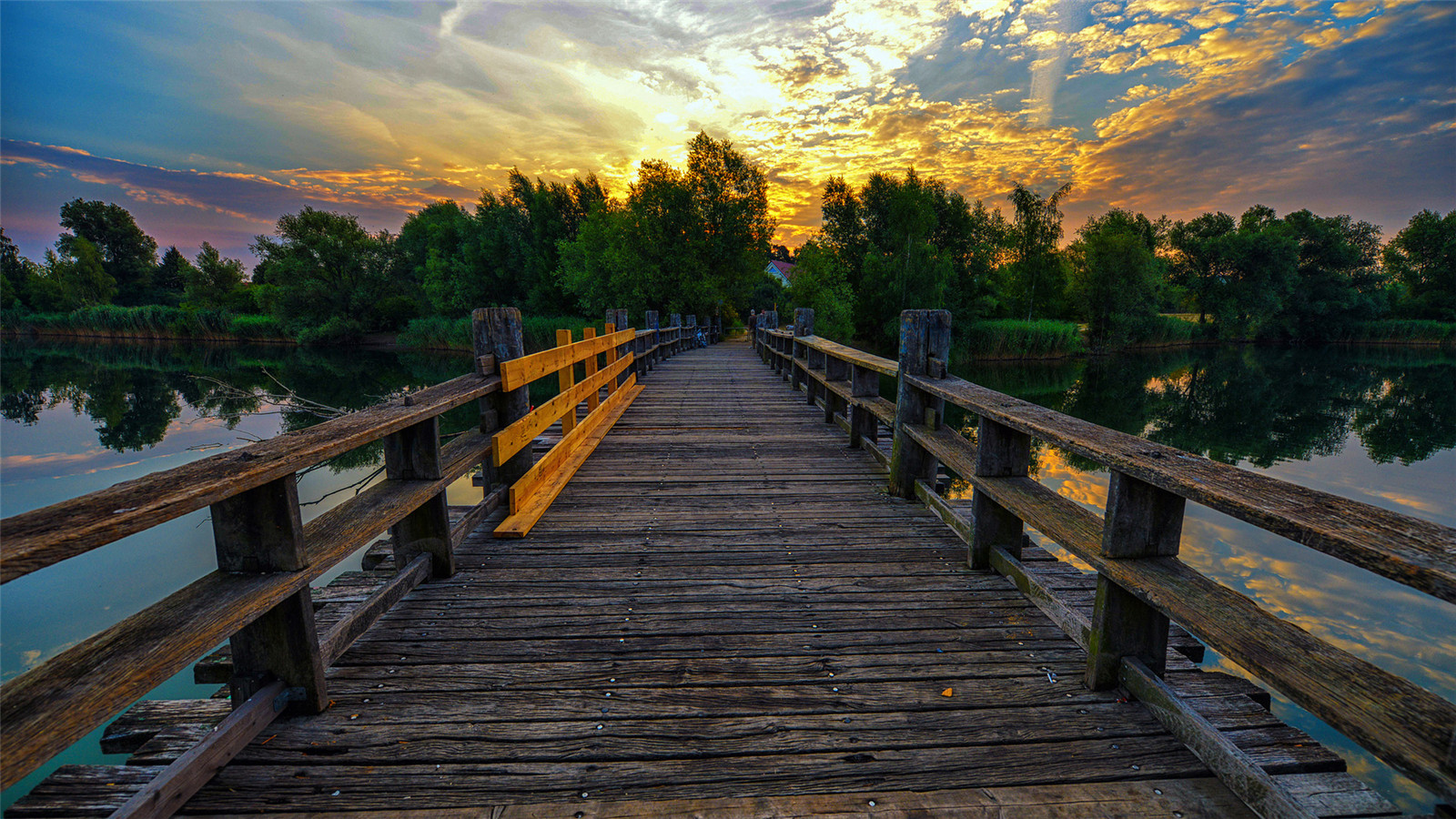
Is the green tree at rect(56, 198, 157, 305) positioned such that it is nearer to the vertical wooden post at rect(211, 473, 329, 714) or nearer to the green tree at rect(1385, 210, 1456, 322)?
the vertical wooden post at rect(211, 473, 329, 714)

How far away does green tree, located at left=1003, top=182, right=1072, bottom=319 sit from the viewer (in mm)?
42000

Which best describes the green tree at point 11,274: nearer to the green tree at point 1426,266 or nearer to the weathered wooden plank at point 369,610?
the weathered wooden plank at point 369,610

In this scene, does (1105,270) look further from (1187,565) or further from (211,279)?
(211,279)

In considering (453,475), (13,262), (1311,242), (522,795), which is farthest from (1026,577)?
(13,262)

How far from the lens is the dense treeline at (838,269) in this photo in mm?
33406

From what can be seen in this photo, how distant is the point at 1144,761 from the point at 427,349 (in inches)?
→ 1847

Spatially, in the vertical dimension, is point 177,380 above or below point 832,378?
below

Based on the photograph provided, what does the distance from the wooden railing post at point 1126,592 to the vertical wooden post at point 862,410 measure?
3.46 m

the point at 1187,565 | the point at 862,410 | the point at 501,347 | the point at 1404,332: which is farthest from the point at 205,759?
the point at 1404,332

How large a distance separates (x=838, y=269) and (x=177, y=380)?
1457 inches

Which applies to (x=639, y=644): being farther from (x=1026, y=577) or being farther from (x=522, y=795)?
(x=1026, y=577)

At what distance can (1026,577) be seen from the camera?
283 cm

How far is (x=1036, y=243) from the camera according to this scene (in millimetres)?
42469

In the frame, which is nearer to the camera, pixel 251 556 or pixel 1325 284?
pixel 251 556
